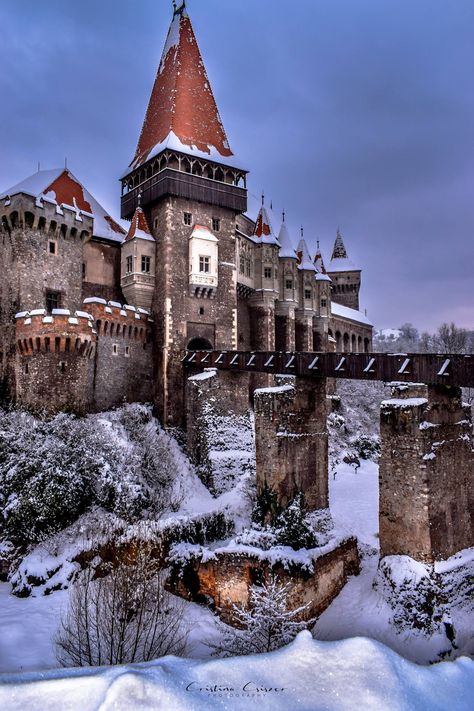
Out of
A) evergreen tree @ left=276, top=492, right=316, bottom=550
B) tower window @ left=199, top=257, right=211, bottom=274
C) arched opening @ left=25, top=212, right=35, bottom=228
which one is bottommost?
evergreen tree @ left=276, top=492, right=316, bottom=550

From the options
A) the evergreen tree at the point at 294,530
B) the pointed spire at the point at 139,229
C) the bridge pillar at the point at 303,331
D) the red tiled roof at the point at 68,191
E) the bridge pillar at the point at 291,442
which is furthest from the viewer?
the bridge pillar at the point at 303,331

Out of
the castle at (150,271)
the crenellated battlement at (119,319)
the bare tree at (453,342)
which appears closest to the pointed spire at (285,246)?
the castle at (150,271)

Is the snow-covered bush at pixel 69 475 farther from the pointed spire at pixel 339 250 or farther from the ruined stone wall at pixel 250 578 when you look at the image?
the pointed spire at pixel 339 250

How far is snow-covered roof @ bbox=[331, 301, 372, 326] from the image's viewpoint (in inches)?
2122

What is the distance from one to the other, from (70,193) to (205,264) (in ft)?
29.5

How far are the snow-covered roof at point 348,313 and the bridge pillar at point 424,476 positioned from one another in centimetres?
3854

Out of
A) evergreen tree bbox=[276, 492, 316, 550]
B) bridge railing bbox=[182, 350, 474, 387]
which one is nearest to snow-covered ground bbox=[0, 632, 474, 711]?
bridge railing bbox=[182, 350, 474, 387]

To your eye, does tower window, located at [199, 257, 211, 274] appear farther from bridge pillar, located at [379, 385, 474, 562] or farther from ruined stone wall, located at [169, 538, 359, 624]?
ruined stone wall, located at [169, 538, 359, 624]

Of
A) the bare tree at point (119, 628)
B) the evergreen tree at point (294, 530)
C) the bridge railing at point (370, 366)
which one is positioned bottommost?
the bare tree at point (119, 628)

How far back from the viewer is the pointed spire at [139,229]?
27406 mm

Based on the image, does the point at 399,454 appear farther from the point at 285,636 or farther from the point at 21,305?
the point at 21,305

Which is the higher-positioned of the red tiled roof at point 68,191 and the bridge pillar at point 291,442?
the red tiled roof at point 68,191

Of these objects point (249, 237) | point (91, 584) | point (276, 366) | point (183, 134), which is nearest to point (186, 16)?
point (183, 134)

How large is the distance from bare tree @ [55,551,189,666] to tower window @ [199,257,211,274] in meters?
18.8
